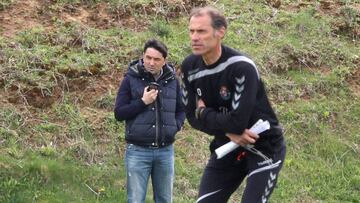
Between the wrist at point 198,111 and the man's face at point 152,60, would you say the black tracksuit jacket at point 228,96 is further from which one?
the man's face at point 152,60

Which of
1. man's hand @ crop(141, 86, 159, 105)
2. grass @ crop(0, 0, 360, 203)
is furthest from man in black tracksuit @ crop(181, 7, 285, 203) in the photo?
grass @ crop(0, 0, 360, 203)

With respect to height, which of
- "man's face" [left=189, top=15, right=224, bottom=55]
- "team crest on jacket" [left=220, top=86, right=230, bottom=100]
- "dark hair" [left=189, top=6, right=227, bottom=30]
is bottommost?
"team crest on jacket" [left=220, top=86, right=230, bottom=100]

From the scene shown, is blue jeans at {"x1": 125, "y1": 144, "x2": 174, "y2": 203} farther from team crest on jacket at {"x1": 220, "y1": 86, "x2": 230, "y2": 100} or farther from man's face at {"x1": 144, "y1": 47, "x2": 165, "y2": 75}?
team crest on jacket at {"x1": 220, "y1": 86, "x2": 230, "y2": 100}

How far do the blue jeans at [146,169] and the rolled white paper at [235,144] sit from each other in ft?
3.54

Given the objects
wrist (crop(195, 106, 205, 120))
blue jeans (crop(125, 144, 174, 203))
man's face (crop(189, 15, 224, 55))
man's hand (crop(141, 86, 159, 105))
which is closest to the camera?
man's face (crop(189, 15, 224, 55))

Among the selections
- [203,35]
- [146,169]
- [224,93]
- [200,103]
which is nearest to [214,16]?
[203,35]

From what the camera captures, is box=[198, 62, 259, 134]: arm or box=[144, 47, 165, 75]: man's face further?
box=[144, 47, 165, 75]: man's face

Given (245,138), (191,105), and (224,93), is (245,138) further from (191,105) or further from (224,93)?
(191,105)

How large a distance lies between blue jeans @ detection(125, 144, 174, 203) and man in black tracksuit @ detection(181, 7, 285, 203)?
33.3 inches

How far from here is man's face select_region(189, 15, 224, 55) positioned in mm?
4164

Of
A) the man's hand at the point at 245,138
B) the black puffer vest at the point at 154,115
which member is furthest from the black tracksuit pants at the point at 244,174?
the black puffer vest at the point at 154,115

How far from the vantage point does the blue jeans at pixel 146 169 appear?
17.4ft

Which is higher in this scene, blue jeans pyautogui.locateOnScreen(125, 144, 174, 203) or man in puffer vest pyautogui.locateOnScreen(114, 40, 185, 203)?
man in puffer vest pyautogui.locateOnScreen(114, 40, 185, 203)

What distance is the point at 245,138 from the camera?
4270mm
